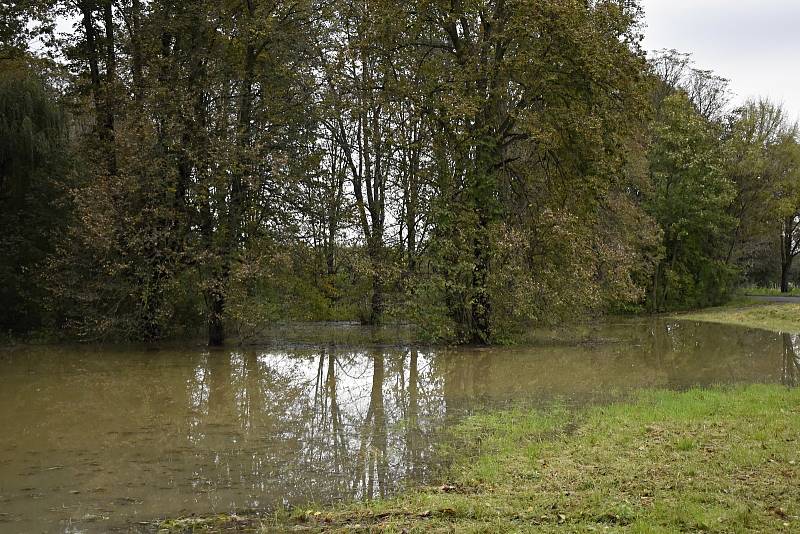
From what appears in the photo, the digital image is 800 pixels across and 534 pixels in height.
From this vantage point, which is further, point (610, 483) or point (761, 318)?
point (761, 318)

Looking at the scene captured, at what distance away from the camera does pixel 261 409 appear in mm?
13055

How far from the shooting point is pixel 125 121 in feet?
71.2

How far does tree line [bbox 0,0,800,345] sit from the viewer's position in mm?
20766

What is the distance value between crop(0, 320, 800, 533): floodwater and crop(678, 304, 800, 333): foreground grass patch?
4752 mm

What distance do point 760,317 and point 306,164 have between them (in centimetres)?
2097

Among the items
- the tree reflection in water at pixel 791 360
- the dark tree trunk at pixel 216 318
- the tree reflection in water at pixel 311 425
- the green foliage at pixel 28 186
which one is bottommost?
the tree reflection in water at pixel 311 425

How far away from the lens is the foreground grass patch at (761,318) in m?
28.9

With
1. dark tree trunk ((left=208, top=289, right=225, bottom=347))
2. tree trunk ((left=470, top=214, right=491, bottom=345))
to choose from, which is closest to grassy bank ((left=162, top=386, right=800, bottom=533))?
tree trunk ((left=470, top=214, right=491, bottom=345))

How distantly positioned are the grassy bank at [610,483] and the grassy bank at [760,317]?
67.0 feet

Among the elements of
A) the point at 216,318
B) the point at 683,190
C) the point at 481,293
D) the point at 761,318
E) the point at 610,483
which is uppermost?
the point at 683,190

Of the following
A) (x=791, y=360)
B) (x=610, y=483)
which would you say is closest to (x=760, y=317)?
(x=791, y=360)

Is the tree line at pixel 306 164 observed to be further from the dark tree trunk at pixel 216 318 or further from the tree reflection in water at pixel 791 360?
the tree reflection in water at pixel 791 360

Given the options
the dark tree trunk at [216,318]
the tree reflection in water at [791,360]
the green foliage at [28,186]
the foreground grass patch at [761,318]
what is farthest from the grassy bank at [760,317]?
the green foliage at [28,186]

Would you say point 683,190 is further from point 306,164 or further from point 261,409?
→ point 261,409
